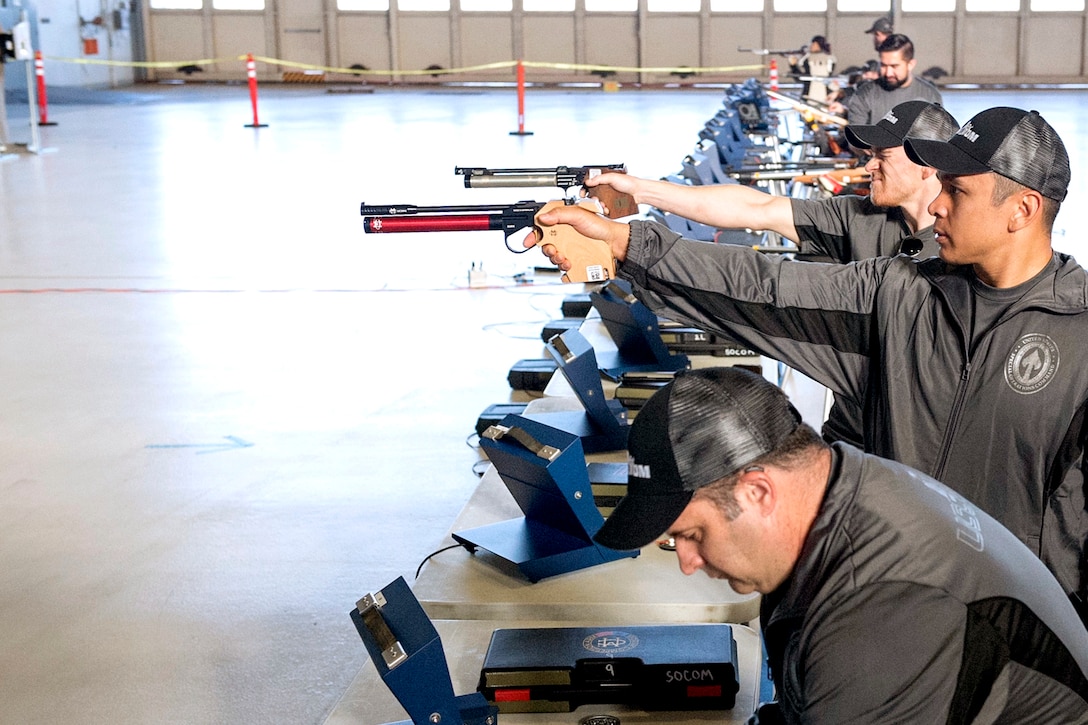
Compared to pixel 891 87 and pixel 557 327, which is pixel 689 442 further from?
pixel 891 87

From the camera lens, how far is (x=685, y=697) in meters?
2.51

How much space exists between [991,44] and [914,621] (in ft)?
97.6

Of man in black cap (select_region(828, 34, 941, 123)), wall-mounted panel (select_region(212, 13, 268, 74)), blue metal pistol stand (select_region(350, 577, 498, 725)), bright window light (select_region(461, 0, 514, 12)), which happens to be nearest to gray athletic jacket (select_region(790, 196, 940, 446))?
blue metal pistol stand (select_region(350, 577, 498, 725))

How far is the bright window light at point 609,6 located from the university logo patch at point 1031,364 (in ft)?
93.0

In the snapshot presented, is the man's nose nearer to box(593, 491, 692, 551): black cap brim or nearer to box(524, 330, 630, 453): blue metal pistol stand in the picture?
box(593, 491, 692, 551): black cap brim

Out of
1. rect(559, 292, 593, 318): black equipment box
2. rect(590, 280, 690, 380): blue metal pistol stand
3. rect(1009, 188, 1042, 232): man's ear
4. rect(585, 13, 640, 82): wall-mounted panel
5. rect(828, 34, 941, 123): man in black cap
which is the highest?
rect(585, 13, 640, 82): wall-mounted panel

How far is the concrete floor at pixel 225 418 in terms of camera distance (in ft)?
12.9

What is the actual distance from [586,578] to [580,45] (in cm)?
2791

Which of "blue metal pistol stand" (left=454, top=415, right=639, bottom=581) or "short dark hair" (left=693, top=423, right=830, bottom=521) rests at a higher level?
"short dark hair" (left=693, top=423, right=830, bottom=521)

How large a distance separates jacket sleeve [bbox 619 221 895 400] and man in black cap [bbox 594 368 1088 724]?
1.23m

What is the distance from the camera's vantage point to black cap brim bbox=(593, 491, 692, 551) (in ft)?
5.29

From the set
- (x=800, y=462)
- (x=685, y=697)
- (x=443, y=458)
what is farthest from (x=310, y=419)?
(x=800, y=462)

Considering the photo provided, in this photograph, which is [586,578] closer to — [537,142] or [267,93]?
[537,142]

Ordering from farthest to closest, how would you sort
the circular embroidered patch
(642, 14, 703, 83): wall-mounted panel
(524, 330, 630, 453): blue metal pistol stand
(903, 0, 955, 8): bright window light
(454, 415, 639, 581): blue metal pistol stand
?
(642, 14, 703, 83): wall-mounted panel
(903, 0, 955, 8): bright window light
(524, 330, 630, 453): blue metal pistol stand
(454, 415, 639, 581): blue metal pistol stand
the circular embroidered patch
